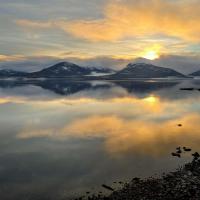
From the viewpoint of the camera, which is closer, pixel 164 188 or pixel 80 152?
pixel 164 188

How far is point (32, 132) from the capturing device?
171 feet

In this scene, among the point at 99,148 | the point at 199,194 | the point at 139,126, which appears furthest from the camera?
the point at 139,126

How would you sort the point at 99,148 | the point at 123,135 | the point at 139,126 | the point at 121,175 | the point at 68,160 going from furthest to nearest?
the point at 139,126, the point at 123,135, the point at 99,148, the point at 68,160, the point at 121,175

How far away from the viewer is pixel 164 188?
2772 cm

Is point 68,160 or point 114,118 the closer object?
point 68,160

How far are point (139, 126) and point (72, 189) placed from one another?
3144cm

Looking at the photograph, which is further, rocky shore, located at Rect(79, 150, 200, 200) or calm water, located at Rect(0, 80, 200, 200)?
calm water, located at Rect(0, 80, 200, 200)

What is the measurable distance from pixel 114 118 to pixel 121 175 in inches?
1458

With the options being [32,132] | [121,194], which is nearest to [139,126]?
[32,132]

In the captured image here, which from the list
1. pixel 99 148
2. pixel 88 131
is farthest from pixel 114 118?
pixel 99 148

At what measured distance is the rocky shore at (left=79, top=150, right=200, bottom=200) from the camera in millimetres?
25953

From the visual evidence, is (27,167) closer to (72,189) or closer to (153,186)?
(72,189)

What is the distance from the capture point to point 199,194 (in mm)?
25812

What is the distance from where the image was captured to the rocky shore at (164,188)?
85.1 ft
